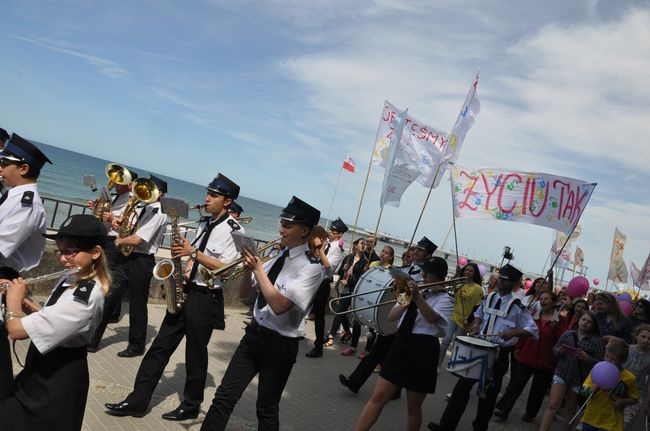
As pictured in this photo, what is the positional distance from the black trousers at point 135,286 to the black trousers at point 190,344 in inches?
69.9

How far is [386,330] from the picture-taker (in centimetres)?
723

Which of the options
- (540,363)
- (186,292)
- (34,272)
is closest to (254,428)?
(186,292)

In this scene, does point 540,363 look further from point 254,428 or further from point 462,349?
point 254,428

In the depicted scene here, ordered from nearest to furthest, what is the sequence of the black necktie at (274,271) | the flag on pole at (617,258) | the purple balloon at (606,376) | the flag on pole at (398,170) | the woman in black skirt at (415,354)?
the black necktie at (274,271) → the woman in black skirt at (415,354) → the purple balloon at (606,376) → the flag on pole at (398,170) → the flag on pole at (617,258)

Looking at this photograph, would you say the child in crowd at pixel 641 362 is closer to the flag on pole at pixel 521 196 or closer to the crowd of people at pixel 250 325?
the crowd of people at pixel 250 325

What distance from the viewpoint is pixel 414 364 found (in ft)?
17.2

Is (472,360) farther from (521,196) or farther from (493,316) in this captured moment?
(521,196)

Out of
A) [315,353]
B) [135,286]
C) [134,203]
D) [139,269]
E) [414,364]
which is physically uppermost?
[134,203]

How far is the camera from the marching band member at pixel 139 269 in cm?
713

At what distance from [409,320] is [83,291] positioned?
323cm

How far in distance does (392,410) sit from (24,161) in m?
5.33

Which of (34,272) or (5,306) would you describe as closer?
(5,306)

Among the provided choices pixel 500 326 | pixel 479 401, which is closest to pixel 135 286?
pixel 479 401

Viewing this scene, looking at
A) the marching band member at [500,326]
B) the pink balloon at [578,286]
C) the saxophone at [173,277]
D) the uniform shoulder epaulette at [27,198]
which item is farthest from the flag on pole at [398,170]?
the uniform shoulder epaulette at [27,198]
